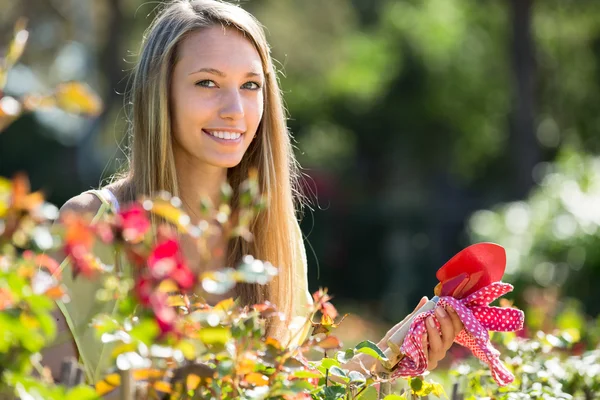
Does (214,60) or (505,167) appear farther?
(505,167)

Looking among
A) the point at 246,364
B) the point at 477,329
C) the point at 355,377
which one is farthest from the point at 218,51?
the point at 246,364

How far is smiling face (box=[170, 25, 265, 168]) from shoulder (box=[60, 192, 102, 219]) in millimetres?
318

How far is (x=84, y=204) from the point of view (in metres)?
2.32

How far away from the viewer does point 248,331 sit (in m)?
1.47

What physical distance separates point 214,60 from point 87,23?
2145 cm

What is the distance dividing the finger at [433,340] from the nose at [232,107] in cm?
75

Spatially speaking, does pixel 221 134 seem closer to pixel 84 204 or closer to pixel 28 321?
pixel 84 204

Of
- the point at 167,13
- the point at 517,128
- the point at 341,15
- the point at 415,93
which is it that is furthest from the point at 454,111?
the point at 167,13

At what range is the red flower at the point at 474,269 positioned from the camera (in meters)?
2.21

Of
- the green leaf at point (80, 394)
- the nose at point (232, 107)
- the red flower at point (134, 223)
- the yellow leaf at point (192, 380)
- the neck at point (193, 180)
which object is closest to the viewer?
the green leaf at point (80, 394)

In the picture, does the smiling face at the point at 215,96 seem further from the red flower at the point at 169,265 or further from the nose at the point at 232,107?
the red flower at the point at 169,265

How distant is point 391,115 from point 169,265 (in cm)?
2409

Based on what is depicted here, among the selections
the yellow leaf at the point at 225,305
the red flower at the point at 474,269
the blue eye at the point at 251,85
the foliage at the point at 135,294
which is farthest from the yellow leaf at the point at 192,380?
the blue eye at the point at 251,85

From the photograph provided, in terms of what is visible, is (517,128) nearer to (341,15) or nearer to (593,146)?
(593,146)
